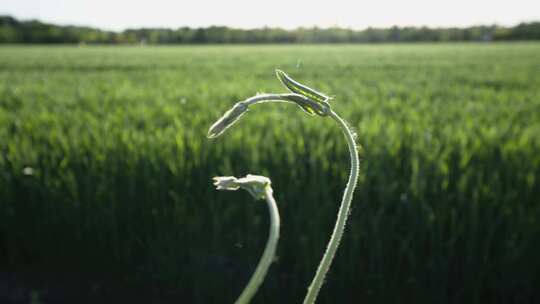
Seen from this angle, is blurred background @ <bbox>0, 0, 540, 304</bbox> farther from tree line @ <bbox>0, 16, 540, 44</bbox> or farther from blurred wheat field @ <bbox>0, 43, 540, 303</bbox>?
tree line @ <bbox>0, 16, 540, 44</bbox>

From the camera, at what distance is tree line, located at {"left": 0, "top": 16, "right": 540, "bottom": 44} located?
153ft

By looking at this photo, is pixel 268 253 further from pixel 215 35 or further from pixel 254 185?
pixel 215 35

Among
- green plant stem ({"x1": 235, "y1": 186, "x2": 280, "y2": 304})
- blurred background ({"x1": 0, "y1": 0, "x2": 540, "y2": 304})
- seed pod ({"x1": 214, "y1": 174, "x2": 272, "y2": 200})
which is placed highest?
seed pod ({"x1": 214, "y1": 174, "x2": 272, "y2": 200})

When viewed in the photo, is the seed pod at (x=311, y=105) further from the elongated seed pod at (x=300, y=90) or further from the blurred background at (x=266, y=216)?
the blurred background at (x=266, y=216)

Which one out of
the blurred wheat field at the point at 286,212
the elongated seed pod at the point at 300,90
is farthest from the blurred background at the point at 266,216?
the elongated seed pod at the point at 300,90

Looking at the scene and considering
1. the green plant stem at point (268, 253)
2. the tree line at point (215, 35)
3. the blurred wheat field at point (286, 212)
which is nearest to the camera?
the green plant stem at point (268, 253)

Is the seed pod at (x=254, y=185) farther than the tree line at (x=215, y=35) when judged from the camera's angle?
No

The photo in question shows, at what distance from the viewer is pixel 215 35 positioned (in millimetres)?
47188

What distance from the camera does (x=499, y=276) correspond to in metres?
2.23

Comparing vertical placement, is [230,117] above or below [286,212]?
above

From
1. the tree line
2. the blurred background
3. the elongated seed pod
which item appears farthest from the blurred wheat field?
the tree line

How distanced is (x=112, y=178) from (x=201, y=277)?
642 millimetres

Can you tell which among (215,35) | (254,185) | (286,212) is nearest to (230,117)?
(254,185)

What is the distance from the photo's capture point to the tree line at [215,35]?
46.7 m
